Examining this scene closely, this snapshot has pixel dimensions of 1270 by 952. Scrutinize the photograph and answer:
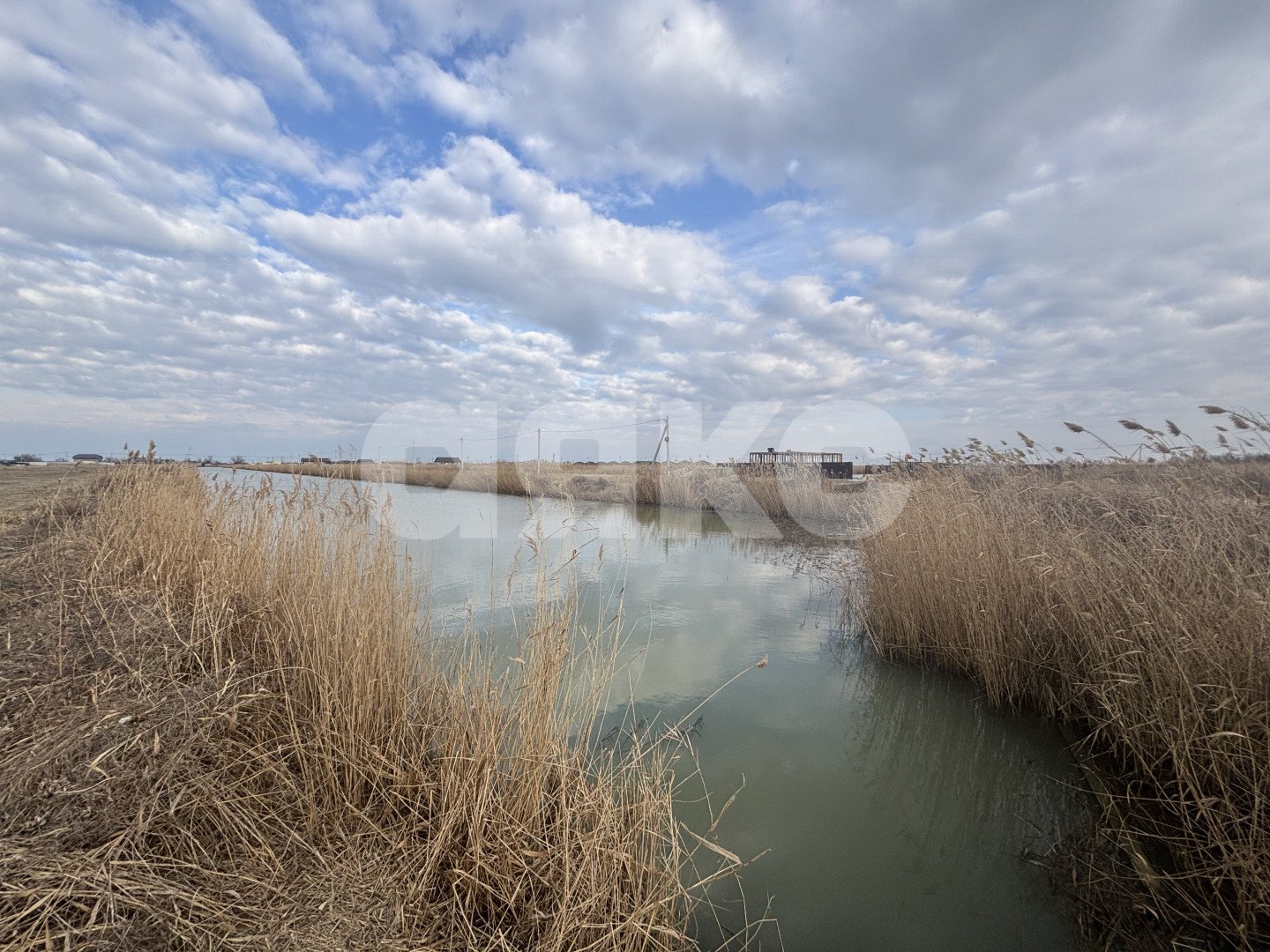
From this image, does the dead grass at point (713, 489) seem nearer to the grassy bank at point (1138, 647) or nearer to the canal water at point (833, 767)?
the grassy bank at point (1138, 647)

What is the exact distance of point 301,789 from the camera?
197cm

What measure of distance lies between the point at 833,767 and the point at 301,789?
263cm

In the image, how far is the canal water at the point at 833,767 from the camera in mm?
2104

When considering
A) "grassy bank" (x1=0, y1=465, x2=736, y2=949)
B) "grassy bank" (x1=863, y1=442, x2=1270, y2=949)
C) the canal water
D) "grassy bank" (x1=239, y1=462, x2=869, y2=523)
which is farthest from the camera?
"grassy bank" (x1=239, y1=462, x2=869, y2=523)

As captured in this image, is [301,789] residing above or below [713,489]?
below

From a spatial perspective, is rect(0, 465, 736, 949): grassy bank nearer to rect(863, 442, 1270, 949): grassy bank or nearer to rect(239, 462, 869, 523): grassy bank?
rect(863, 442, 1270, 949): grassy bank

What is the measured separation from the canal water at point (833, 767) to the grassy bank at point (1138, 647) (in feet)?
0.80

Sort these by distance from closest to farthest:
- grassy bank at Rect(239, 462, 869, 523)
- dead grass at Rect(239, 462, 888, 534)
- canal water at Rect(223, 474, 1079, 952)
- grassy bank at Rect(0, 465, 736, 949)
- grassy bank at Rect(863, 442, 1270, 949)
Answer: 1. grassy bank at Rect(0, 465, 736, 949)
2. grassy bank at Rect(863, 442, 1270, 949)
3. canal water at Rect(223, 474, 1079, 952)
4. dead grass at Rect(239, 462, 888, 534)
5. grassy bank at Rect(239, 462, 869, 523)

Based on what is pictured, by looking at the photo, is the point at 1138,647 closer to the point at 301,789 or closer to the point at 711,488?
the point at 301,789

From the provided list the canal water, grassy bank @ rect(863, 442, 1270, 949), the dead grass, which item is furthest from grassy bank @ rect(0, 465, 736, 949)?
the dead grass

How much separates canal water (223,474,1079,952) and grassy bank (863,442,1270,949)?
243mm

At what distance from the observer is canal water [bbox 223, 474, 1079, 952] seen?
2.10 m

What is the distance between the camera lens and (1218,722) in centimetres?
206

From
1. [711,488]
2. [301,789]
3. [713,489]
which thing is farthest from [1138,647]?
[711,488]
